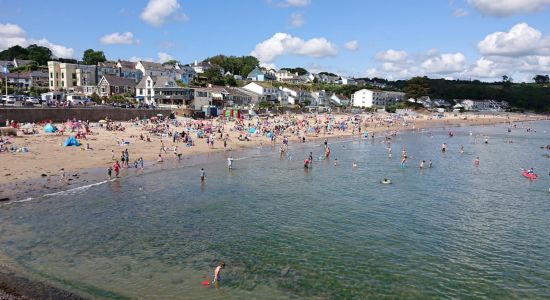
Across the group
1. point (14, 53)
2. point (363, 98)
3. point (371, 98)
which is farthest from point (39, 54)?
point (371, 98)

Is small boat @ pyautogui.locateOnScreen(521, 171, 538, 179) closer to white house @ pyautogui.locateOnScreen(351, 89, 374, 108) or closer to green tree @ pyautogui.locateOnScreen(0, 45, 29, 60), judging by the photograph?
white house @ pyautogui.locateOnScreen(351, 89, 374, 108)

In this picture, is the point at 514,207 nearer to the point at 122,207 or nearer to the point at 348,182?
the point at 348,182

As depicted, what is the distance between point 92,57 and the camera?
109625 millimetres

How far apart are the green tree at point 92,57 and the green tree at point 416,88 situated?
293 ft

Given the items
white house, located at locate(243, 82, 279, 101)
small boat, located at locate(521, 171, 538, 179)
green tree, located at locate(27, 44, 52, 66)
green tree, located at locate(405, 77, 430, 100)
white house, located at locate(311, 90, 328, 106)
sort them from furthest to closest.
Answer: green tree, located at locate(405, 77, 430, 100)
white house, located at locate(311, 90, 328, 106)
green tree, located at locate(27, 44, 52, 66)
white house, located at locate(243, 82, 279, 101)
small boat, located at locate(521, 171, 538, 179)

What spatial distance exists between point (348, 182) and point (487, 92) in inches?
6386

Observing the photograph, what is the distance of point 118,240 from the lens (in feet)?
57.2

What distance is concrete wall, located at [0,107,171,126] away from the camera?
43562 millimetres

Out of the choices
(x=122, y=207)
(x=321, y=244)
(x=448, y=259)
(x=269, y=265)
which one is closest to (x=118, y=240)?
(x=122, y=207)

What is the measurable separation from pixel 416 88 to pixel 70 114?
4162 inches

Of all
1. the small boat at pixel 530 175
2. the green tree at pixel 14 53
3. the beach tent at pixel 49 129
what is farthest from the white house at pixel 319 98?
the small boat at pixel 530 175

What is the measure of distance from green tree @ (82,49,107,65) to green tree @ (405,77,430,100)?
8918cm

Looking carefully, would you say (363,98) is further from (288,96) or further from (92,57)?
(92,57)

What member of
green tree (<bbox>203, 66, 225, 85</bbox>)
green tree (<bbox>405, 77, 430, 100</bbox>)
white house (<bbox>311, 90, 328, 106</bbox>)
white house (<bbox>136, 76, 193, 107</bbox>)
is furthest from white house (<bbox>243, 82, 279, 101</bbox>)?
green tree (<bbox>405, 77, 430, 100</bbox>)
